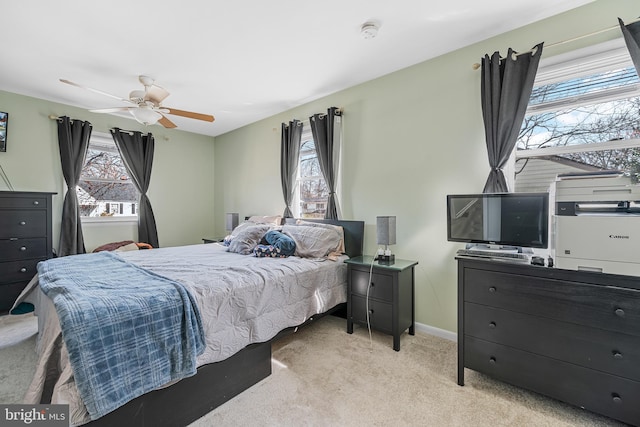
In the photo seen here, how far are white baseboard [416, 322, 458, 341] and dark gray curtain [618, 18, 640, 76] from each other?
2.27 metres

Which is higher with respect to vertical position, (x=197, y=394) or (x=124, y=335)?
(x=124, y=335)

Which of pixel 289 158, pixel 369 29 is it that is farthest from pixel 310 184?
pixel 369 29

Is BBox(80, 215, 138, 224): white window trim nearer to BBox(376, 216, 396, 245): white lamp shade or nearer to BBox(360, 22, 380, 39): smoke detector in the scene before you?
BBox(376, 216, 396, 245): white lamp shade

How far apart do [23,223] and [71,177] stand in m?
0.87

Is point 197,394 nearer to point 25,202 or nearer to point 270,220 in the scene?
point 270,220

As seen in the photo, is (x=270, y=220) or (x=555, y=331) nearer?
(x=555, y=331)

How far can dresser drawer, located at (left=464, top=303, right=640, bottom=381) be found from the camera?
138 centimetres

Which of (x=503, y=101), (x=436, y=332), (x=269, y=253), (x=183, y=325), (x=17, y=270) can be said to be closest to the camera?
(x=183, y=325)

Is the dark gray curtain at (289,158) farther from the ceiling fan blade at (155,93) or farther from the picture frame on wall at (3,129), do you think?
the picture frame on wall at (3,129)

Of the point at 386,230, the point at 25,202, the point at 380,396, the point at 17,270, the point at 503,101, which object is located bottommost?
the point at 380,396

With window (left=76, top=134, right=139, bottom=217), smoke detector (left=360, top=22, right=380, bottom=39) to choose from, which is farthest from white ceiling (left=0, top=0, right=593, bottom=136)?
window (left=76, top=134, right=139, bottom=217)

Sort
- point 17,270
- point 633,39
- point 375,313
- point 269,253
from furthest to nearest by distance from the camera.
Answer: point 17,270 → point 269,253 → point 375,313 → point 633,39

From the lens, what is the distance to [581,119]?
203 cm

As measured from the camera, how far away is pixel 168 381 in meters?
1.40
